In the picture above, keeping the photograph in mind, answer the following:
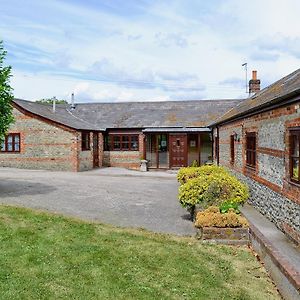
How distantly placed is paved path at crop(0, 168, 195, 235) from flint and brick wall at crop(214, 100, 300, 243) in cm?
227

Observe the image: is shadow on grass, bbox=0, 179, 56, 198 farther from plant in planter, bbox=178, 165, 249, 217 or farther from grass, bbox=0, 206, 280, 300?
plant in planter, bbox=178, 165, 249, 217

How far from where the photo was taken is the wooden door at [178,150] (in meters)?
28.5

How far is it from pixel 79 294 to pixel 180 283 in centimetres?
172

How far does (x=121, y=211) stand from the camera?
40.6 feet

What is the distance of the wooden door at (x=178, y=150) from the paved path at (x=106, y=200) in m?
7.58

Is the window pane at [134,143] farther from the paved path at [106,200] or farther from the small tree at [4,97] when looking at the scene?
the small tree at [4,97]

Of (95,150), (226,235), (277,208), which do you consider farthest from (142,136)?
(226,235)

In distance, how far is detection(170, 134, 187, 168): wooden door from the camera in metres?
28.5

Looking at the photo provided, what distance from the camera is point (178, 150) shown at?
2870 centimetres

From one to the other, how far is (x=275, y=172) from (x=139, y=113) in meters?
22.1

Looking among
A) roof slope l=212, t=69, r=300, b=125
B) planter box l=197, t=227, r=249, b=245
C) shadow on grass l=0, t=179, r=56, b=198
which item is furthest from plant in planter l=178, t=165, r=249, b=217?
shadow on grass l=0, t=179, r=56, b=198

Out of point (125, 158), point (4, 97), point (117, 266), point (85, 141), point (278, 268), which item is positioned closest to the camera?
point (278, 268)

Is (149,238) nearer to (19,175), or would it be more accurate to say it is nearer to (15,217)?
(15,217)

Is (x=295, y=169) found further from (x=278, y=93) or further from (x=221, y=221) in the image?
(x=278, y=93)
